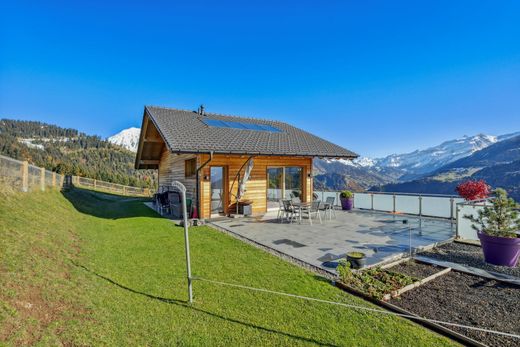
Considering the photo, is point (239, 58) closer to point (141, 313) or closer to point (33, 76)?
point (33, 76)

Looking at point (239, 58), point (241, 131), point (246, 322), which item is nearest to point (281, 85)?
point (239, 58)

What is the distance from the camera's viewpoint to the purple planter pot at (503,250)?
16.0ft

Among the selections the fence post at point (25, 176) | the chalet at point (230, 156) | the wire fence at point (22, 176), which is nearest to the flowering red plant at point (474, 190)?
the chalet at point (230, 156)

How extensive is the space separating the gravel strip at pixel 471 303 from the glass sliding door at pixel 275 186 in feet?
27.7

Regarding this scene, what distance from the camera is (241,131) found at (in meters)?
12.7

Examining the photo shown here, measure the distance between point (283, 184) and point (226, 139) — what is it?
372 centimetres

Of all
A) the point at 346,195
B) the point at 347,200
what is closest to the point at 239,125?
the point at 346,195

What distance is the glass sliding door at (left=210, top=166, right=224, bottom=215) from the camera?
10445mm

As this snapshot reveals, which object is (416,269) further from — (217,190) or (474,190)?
(217,190)

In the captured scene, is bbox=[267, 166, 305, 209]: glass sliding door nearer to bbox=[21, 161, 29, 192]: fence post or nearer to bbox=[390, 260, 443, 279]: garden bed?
bbox=[390, 260, 443, 279]: garden bed

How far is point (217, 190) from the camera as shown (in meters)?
10.7

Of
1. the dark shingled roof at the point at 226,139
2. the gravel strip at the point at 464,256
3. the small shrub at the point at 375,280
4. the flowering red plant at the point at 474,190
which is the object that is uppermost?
the dark shingled roof at the point at 226,139

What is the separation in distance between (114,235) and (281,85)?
66.9 feet

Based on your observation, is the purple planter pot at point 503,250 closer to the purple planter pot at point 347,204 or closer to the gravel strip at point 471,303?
the gravel strip at point 471,303
